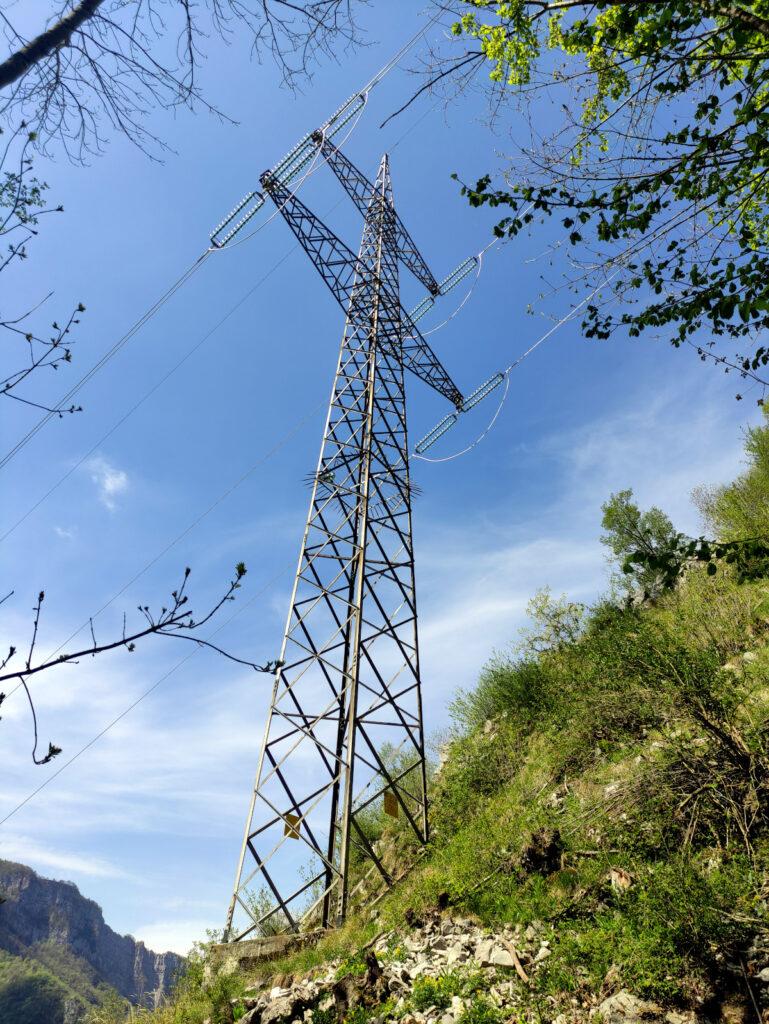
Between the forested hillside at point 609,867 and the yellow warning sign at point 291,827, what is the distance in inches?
45.8

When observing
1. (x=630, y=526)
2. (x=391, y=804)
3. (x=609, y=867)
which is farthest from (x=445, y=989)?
(x=630, y=526)

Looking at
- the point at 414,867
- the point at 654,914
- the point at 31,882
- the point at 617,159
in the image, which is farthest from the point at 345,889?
the point at 31,882

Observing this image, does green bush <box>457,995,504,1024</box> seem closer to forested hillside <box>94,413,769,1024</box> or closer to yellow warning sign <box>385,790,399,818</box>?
forested hillside <box>94,413,769,1024</box>

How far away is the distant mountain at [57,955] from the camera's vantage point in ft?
187

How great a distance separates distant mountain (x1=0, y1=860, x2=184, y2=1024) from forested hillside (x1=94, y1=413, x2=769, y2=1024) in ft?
222

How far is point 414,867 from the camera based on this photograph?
773 centimetres

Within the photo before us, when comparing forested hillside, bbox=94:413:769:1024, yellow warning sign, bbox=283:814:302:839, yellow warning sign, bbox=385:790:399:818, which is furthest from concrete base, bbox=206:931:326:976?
yellow warning sign, bbox=385:790:399:818

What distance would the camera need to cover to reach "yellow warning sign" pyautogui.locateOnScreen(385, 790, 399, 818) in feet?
26.0

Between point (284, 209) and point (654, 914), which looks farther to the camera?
point (284, 209)

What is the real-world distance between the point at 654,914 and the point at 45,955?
11963cm

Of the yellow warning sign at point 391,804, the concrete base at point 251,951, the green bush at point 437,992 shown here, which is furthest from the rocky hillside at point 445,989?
the yellow warning sign at point 391,804

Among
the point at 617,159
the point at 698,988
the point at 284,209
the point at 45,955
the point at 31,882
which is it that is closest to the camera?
the point at 698,988

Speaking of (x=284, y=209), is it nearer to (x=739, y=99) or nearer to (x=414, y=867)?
(x=739, y=99)

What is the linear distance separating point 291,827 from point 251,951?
129 cm
